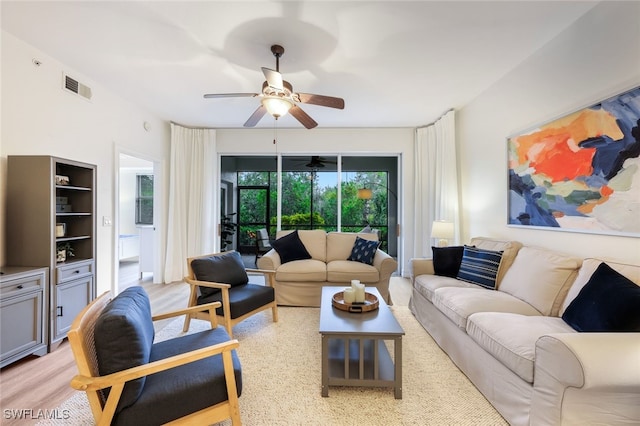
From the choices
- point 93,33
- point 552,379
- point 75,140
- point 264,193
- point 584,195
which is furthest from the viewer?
point 264,193

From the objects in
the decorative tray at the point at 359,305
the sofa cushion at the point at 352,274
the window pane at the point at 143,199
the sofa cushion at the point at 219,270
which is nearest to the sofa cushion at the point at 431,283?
the sofa cushion at the point at 352,274

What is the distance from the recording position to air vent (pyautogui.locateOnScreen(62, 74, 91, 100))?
2908 mm

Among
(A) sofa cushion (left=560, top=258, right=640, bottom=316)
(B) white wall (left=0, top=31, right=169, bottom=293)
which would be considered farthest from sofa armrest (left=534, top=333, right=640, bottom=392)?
(B) white wall (left=0, top=31, right=169, bottom=293)

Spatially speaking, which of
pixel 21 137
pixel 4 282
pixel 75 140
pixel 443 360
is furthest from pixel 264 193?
pixel 443 360

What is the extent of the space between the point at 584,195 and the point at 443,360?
1.74 m

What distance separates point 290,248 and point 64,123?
291 centimetres

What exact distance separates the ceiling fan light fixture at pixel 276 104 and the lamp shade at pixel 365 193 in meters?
2.94

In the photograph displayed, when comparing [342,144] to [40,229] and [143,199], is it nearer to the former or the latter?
[40,229]

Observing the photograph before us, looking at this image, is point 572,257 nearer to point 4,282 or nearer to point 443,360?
point 443,360

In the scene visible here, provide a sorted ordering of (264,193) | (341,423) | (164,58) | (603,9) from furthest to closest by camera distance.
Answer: (264,193) < (164,58) < (603,9) < (341,423)

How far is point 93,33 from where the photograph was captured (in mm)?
2385

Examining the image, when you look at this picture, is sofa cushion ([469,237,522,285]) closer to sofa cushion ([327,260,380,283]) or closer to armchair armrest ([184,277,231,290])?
sofa cushion ([327,260,380,283])

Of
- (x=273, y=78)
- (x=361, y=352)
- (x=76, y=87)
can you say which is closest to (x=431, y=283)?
(x=361, y=352)

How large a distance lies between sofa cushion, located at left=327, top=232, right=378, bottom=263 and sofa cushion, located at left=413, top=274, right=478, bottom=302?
1.13 m
